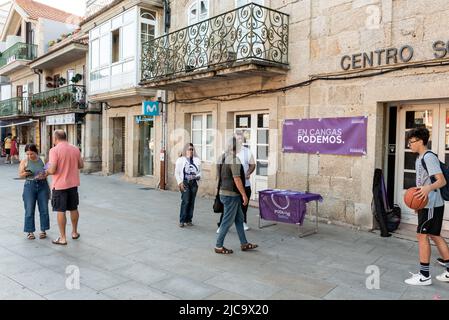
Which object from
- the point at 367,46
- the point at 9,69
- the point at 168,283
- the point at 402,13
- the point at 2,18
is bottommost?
the point at 168,283

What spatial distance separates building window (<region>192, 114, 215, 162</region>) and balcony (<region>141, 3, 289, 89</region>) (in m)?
1.23

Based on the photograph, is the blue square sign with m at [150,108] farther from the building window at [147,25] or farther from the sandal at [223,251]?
the sandal at [223,251]

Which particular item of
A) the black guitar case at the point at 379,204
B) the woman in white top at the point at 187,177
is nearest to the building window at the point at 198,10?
the woman in white top at the point at 187,177

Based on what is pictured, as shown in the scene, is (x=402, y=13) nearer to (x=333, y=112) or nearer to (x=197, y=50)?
(x=333, y=112)

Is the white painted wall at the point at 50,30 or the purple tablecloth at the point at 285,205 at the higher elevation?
the white painted wall at the point at 50,30

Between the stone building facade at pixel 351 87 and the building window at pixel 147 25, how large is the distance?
12.1 feet

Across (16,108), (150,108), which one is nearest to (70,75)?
(16,108)

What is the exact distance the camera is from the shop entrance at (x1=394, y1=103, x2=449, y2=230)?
6.61 meters

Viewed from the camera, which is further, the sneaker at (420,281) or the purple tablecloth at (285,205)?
the purple tablecloth at (285,205)

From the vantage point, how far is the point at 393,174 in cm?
730

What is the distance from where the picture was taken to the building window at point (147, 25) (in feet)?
41.2

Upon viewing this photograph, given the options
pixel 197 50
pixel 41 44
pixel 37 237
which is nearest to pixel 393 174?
pixel 197 50

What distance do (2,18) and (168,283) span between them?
3521cm

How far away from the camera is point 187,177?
7180 mm
